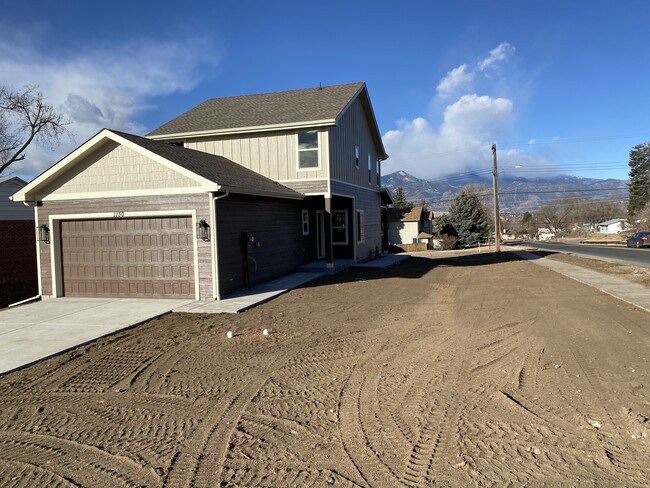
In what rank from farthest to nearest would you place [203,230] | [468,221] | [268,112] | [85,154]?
1. [468,221]
2. [268,112]
3. [85,154]
4. [203,230]

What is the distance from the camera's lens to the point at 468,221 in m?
46.0

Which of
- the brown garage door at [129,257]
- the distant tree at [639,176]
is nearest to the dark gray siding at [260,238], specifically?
the brown garage door at [129,257]

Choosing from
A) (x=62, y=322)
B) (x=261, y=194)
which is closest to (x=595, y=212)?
(x=261, y=194)

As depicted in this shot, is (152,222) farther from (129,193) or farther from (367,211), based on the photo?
(367,211)

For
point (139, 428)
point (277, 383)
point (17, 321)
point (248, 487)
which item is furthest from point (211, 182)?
point (248, 487)

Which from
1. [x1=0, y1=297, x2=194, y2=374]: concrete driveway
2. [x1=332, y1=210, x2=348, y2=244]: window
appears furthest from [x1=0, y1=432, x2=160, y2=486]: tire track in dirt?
[x1=332, y1=210, x2=348, y2=244]: window

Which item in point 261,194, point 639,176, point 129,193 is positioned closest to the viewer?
point 129,193

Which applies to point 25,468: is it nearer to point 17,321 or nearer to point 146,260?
point 17,321

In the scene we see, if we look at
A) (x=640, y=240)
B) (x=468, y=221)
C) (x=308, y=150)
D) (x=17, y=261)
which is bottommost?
(x=640, y=240)

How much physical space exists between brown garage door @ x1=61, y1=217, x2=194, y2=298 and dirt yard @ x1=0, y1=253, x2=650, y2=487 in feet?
10.1

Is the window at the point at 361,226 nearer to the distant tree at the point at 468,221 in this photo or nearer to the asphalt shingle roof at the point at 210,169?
the asphalt shingle roof at the point at 210,169

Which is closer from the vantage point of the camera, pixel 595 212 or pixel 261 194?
pixel 261 194

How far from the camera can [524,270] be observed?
18.0 meters

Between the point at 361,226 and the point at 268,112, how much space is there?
6.65 m
